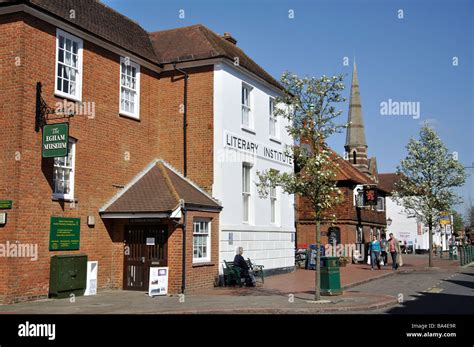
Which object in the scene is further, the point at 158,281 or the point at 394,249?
the point at 394,249

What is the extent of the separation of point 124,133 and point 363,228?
2237 centimetres

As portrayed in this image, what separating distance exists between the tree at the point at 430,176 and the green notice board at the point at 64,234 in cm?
2060

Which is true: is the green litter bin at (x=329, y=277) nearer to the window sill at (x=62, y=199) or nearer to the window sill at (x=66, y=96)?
the window sill at (x=62, y=199)

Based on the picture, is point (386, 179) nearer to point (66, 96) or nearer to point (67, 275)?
point (66, 96)

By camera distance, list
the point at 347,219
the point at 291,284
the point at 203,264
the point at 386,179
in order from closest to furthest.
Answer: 1. the point at 203,264
2. the point at 291,284
3. the point at 347,219
4. the point at 386,179

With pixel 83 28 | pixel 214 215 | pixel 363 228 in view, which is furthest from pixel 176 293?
pixel 363 228

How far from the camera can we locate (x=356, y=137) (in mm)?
57219

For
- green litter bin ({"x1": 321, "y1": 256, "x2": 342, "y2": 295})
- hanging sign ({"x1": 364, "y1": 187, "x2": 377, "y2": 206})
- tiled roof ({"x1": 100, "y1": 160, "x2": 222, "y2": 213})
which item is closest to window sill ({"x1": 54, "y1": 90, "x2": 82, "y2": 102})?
tiled roof ({"x1": 100, "y1": 160, "x2": 222, "y2": 213})

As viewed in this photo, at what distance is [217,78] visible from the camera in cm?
2011

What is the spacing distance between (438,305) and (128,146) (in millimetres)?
11206

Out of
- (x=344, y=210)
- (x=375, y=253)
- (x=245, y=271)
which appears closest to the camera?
(x=245, y=271)

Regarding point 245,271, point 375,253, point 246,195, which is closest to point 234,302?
point 245,271

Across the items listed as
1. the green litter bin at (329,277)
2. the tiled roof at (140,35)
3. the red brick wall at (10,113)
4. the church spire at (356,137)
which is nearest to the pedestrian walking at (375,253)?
the tiled roof at (140,35)

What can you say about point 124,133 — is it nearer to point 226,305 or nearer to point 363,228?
point 226,305
